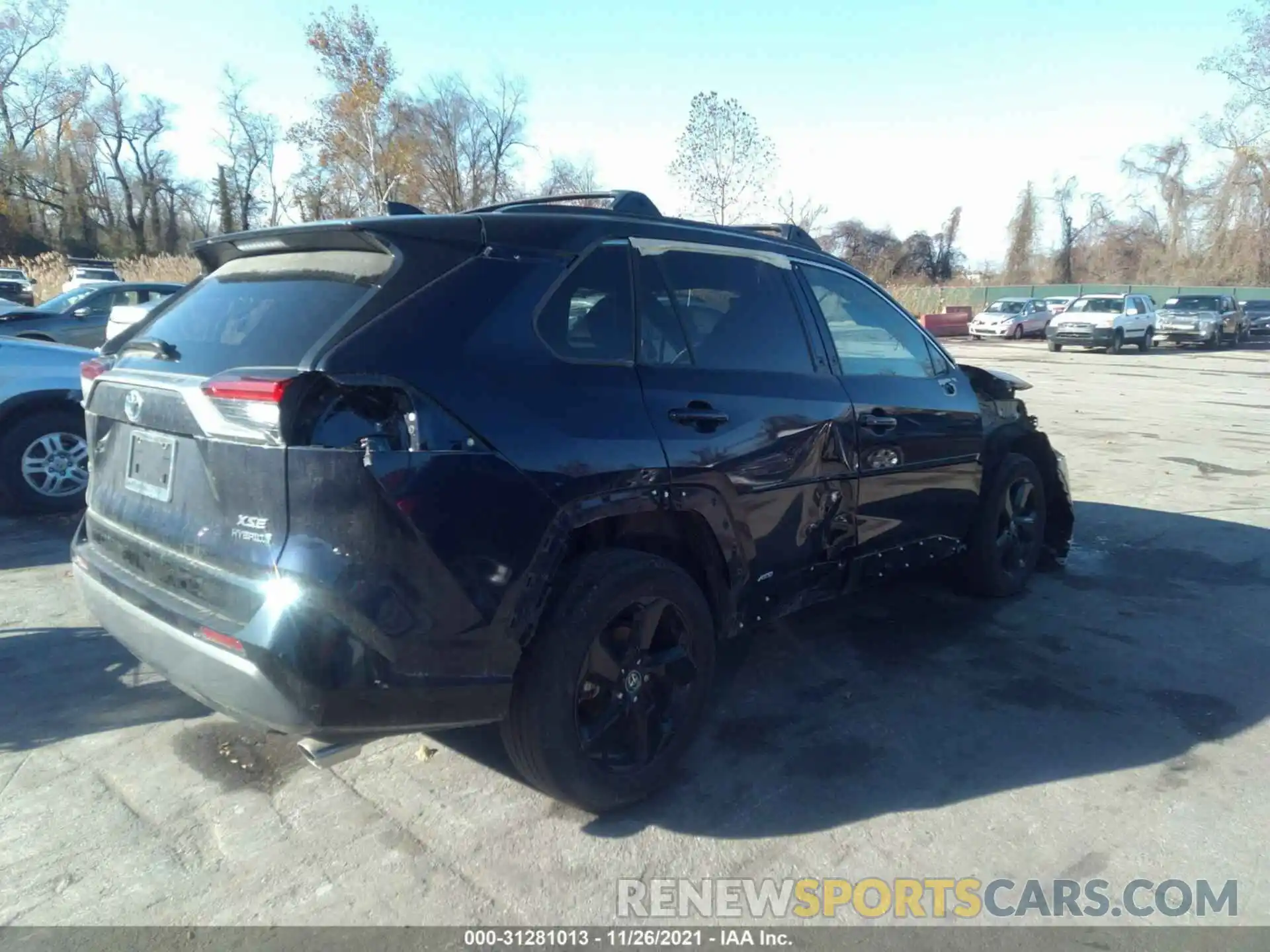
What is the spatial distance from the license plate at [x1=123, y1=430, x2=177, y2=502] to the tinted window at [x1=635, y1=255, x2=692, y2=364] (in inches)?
60.1

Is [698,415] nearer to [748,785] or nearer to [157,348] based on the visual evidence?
[748,785]

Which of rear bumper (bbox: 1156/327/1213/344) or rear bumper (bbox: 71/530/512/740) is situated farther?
rear bumper (bbox: 1156/327/1213/344)

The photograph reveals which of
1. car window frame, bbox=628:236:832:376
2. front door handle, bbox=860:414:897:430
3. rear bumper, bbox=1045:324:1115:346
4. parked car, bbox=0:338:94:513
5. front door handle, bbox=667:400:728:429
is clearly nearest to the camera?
front door handle, bbox=667:400:728:429

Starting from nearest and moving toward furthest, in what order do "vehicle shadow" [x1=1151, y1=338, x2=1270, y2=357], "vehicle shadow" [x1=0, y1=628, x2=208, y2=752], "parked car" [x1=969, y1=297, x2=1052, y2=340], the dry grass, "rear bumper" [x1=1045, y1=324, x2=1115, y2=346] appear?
"vehicle shadow" [x1=0, y1=628, x2=208, y2=752]
"rear bumper" [x1=1045, y1=324, x2=1115, y2=346]
"vehicle shadow" [x1=1151, y1=338, x2=1270, y2=357]
the dry grass
"parked car" [x1=969, y1=297, x2=1052, y2=340]

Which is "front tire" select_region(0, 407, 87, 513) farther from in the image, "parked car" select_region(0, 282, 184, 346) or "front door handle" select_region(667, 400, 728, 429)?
"front door handle" select_region(667, 400, 728, 429)

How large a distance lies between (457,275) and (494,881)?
180 cm

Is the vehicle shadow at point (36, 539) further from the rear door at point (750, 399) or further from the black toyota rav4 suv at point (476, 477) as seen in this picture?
→ the rear door at point (750, 399)

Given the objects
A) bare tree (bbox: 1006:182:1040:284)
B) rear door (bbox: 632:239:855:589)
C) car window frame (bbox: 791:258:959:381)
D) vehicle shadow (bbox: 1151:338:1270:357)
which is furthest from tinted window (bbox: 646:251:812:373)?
bare tree (bbox: 1006:182:1040:284)

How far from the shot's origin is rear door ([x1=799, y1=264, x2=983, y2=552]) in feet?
13.7

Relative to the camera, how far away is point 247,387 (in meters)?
2.51

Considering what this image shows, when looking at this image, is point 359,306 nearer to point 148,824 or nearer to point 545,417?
point 545,417

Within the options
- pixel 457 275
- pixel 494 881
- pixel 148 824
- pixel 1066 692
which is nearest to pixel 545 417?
pixel 457 275

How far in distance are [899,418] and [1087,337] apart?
29507mm

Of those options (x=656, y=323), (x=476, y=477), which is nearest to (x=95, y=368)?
(x=476, y=477)
